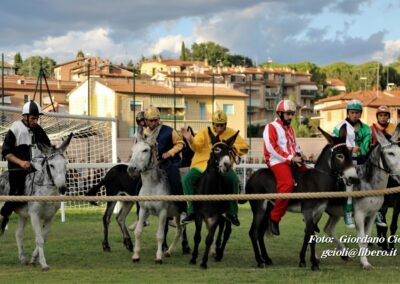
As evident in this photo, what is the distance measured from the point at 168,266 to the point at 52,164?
2431mm

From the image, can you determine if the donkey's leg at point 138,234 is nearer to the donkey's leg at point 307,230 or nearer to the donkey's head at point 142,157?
the donkey's head at point 142,157

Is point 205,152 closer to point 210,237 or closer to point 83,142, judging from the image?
point 210,237

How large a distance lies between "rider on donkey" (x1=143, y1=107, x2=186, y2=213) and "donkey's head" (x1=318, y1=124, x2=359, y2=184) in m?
2.67

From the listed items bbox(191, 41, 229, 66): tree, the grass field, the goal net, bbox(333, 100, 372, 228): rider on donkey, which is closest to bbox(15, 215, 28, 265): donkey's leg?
the grass field

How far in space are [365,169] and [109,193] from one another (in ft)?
17.1

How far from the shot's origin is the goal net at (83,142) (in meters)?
21.5

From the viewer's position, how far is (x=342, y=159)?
11.2 meters

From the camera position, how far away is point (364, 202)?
11.4m

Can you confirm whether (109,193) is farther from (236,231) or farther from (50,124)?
(50,124)

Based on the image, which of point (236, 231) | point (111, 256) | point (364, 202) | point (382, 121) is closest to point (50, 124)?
point (236, 231)

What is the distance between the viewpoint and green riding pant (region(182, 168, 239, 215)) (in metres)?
11.9

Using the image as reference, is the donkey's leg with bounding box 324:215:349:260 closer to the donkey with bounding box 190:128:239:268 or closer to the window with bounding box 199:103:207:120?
Answer: the donkey with bounding box 190:128:239:268

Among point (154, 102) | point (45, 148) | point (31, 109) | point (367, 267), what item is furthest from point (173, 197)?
point (154, 102)

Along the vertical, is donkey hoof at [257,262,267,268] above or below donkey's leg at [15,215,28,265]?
below
